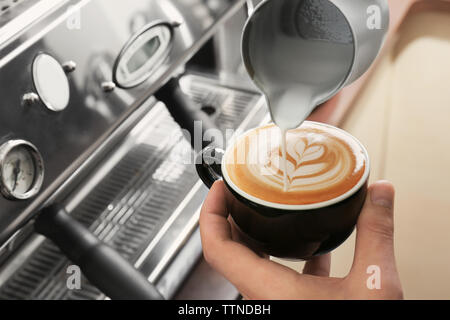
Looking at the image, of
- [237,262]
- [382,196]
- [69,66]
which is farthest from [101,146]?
[382,196]

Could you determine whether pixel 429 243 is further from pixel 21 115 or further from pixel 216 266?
pixel 21 115

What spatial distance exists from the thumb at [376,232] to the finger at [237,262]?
0.08 metres

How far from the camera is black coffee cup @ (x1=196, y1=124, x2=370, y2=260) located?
606 millimetres

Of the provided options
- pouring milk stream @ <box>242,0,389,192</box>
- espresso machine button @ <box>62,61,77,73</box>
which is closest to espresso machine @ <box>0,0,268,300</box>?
espresso machine button @ <box>62,61,77,73</box>

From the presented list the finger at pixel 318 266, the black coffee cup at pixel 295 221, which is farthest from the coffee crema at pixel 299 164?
the finger at pixel 318 266

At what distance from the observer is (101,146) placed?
80 cm

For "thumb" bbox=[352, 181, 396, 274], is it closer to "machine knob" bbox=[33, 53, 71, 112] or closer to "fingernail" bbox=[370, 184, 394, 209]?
"fingernail" bbox=[370, 184, 394, 209]

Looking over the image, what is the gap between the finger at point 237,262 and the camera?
1.98 feet

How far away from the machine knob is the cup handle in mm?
196

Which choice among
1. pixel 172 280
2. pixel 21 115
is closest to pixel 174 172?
pixel 172 280

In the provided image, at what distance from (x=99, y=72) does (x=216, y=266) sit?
32 centimetres

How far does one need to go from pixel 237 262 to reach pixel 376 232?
163 millimetres

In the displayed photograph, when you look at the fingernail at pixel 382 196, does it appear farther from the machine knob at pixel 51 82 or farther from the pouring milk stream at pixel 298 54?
the machine knob at pixel 51 82

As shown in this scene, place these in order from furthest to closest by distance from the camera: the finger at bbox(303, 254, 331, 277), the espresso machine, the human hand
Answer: the finger at bbox(303, 254, 331, 277)
the espresso machine
the human hand
